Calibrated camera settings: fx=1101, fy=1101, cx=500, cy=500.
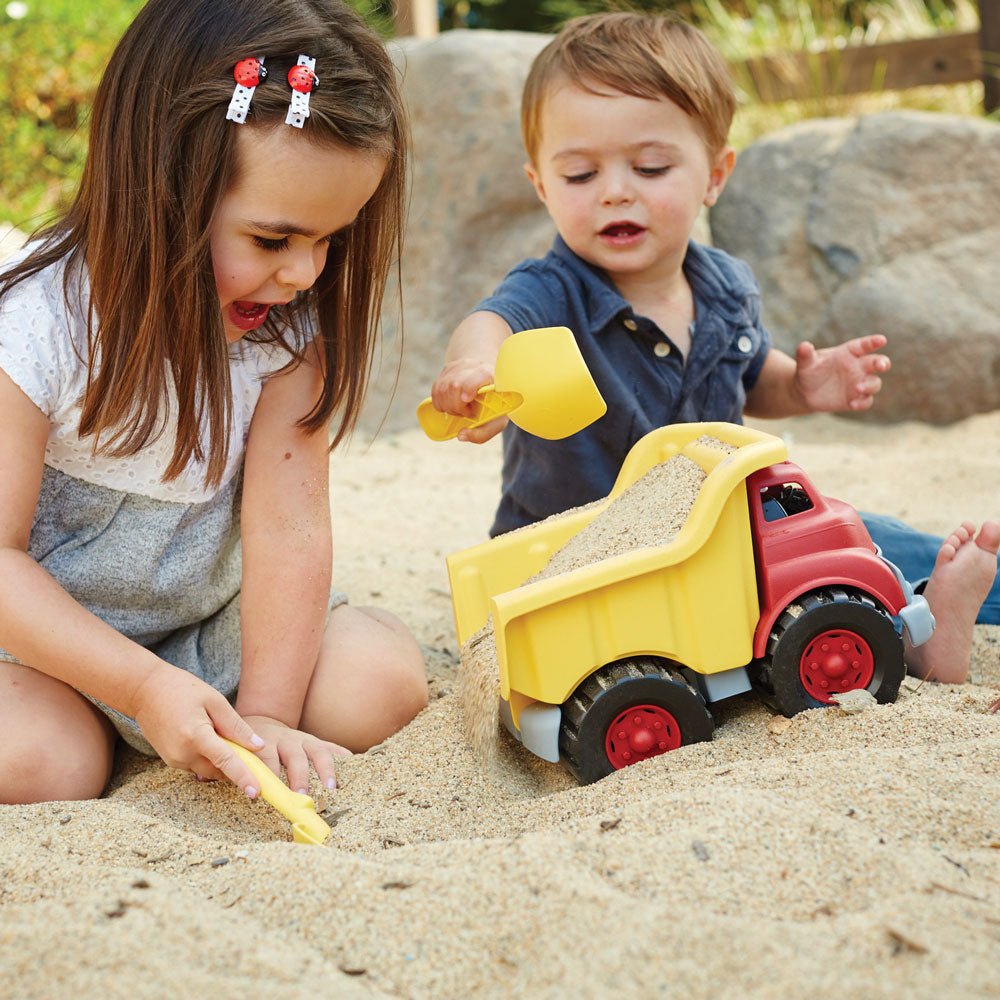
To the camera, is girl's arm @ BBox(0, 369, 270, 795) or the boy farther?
the boy

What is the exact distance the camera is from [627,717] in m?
1.20

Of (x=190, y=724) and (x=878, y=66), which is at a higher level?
(x=878, y=66)

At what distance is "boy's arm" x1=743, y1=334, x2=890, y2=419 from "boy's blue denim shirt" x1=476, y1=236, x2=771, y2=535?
11cm

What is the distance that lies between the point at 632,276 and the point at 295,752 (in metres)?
1.08

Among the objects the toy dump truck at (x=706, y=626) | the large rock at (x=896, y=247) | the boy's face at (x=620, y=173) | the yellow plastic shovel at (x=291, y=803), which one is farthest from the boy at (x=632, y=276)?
the large rock at (x=896, y=247)

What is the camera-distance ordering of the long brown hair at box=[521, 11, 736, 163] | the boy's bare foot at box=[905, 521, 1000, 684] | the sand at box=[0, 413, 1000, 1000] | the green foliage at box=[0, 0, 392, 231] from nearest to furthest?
1. the sand at box=[0, 413, 1000, 1000]
2. the boy's bare foot at box=[905, 521, 1000, 684]
3. the long brown hair at box=[521, 11, 736, 163]
4. the green foliage at box=[0, 0, 392, 231]

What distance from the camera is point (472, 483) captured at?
10.0 ft

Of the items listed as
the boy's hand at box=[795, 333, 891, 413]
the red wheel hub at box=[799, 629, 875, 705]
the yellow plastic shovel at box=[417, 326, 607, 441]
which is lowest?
the red wheel hub at box=[799, 629, 875, 705]

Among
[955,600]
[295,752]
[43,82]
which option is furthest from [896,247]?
[43,82]

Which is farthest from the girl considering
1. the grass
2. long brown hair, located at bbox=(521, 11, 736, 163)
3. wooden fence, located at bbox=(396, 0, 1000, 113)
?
the grass

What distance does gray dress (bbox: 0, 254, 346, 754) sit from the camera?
51.7 inches

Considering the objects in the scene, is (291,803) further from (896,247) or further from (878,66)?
(878,66)

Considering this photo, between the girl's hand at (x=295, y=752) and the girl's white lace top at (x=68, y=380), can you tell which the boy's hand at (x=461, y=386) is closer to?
the girl's white lace top at (x=68, y=380)

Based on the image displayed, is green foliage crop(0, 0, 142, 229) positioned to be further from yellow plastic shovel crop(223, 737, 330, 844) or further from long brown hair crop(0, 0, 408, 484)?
yellow plastic shovel crop(223, 737, 330, 844)
